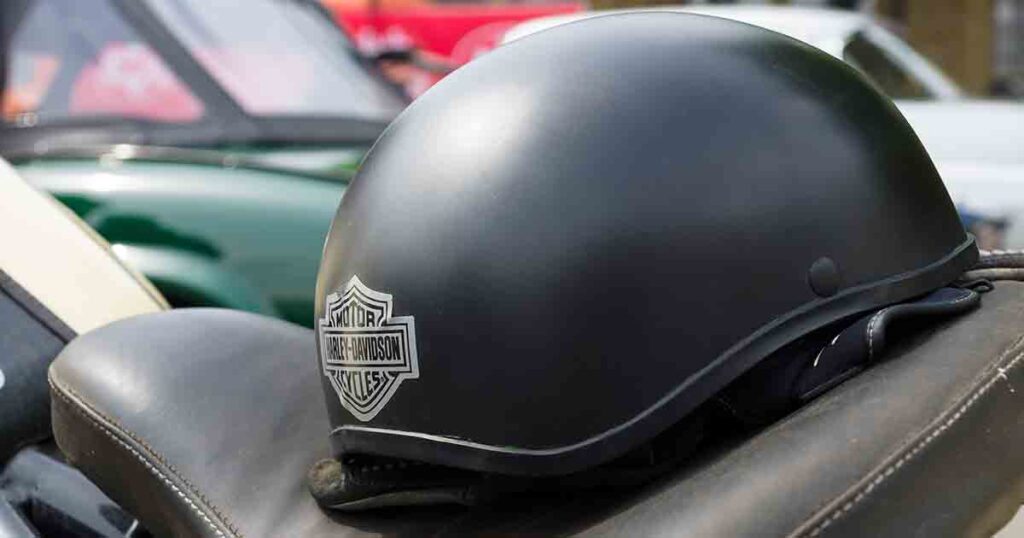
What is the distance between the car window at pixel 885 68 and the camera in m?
6.64

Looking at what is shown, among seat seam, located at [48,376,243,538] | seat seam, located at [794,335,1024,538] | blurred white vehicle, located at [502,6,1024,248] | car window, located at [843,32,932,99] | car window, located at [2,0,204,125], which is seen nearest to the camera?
seat seam, located at [794,335,1024,538]

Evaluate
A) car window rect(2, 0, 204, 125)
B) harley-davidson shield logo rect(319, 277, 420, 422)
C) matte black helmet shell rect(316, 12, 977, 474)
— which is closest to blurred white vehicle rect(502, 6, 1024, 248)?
car window rect(2, 0, 204, 125)

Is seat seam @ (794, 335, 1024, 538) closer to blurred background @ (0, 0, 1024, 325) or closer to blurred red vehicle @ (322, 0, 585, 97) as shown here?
blurred background @ (0, 0, 1024, 325)

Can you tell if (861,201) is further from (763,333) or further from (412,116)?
(412,116)

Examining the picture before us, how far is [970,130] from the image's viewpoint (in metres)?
5.52

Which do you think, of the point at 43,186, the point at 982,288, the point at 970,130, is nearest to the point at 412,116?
the point at 982,288

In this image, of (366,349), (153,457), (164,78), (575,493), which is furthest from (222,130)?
(575,493)

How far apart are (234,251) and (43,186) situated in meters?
0.46

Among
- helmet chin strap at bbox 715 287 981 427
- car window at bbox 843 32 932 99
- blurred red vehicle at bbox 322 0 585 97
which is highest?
helmet chin strap at bbox 715 287 981 427

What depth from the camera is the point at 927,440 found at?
3.76ft

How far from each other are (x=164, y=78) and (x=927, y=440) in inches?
121

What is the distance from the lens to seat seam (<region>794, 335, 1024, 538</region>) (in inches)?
43.3

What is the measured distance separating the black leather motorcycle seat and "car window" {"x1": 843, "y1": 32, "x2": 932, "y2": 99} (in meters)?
5.37

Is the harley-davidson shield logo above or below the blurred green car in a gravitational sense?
above
